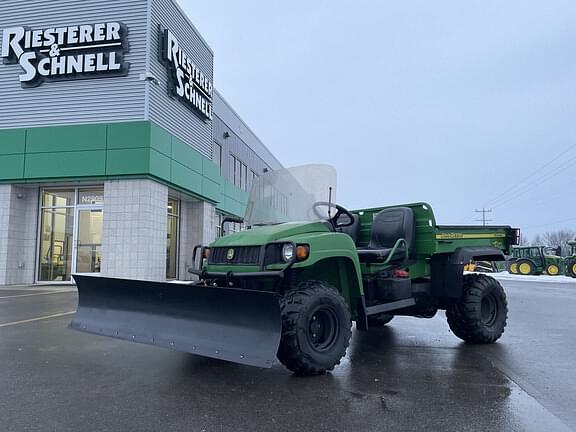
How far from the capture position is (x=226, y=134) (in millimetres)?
25250

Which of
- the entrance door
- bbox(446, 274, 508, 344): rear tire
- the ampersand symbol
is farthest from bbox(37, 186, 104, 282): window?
bbox(446, 274, 508, 344): rear tire

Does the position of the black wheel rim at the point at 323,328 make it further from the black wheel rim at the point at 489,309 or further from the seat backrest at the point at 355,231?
the black wheel rim at the point at 489,309

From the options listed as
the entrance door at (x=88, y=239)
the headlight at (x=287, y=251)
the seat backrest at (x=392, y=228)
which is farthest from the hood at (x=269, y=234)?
→ the entrance door at (x=88, y=239)

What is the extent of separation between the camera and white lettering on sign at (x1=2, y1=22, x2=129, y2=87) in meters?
15.3

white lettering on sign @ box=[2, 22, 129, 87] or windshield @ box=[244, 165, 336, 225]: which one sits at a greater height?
white lettering on sign @ box=[2, 22, 129, 87]

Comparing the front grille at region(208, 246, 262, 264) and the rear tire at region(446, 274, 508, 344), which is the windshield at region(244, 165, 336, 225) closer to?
the front grille at region(208, 246, 262, 264)

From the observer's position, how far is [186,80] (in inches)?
701

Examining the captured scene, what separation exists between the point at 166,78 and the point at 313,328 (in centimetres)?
1424

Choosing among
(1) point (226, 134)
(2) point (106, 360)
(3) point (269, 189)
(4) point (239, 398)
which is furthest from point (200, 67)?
(4) point (239, 398)

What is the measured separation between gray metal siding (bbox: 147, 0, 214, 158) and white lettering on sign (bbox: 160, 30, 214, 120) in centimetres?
23

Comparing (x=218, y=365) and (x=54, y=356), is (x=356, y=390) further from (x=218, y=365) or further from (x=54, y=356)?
(x=54, y=356)

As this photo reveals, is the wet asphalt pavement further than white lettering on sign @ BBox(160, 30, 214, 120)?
No

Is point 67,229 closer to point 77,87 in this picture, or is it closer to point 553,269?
point 77,87

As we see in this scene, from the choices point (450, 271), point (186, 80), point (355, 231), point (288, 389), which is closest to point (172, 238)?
point (186, 80)
